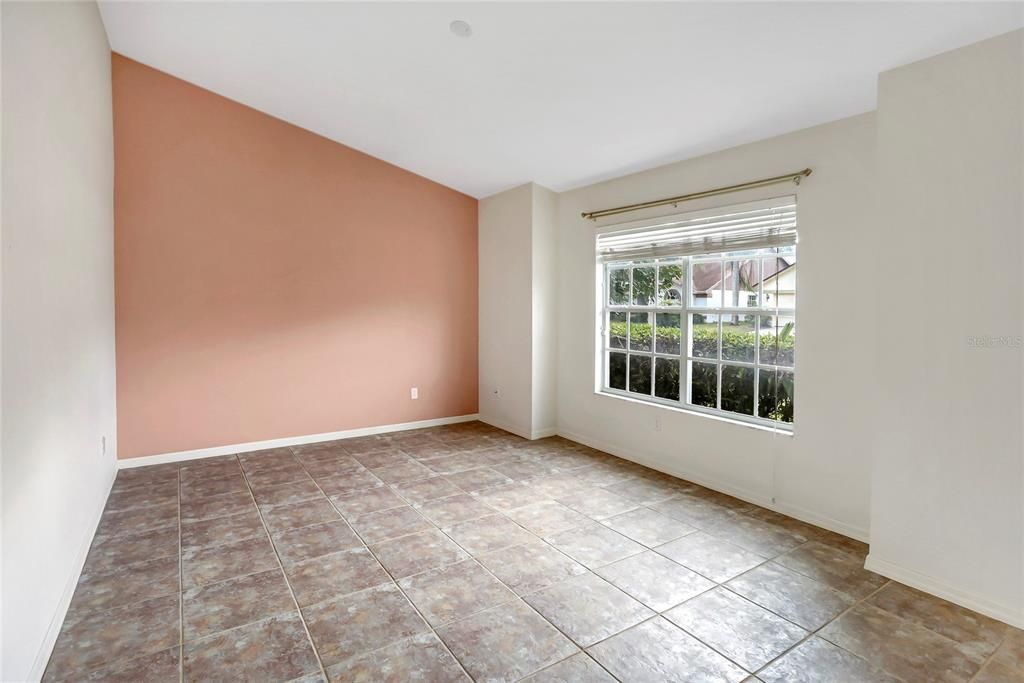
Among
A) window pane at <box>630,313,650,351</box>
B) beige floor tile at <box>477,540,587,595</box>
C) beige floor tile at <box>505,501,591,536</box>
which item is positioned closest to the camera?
beige floor tile at <box>477,540,587,595</box>

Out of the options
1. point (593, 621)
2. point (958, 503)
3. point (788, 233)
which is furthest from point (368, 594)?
point (788, 233)

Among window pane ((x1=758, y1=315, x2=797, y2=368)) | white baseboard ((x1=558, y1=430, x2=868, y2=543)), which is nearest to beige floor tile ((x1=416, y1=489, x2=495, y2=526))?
white baseboard ((x1=558, y1=430, x2=868, y2=543))

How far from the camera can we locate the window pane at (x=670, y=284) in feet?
13.3

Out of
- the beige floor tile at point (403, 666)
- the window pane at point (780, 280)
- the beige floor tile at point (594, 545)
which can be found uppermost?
the window pane at point (780, 280)

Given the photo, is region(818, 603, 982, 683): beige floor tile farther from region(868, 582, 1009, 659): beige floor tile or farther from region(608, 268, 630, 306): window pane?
region(608, 268, 630, 306): window pane

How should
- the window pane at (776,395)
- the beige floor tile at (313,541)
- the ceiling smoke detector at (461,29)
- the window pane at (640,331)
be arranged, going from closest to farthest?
the beige floor tile at (313,541), the ceiling smoke detector at (461,29), the window pane at (776,395), the window pane at (640,331)

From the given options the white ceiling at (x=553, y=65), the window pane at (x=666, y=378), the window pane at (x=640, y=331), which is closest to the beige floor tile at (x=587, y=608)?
the window pane at (x=666, y=378)

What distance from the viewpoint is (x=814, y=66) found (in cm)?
258

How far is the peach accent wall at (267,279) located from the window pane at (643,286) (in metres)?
2.04

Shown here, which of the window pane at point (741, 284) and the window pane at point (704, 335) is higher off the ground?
the window pane at point (741, 284)

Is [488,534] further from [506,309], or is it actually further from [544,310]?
[506,309]

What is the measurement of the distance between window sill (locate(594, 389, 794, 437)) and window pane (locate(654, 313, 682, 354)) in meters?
0.44

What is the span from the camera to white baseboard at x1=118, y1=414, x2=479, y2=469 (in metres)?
4.23

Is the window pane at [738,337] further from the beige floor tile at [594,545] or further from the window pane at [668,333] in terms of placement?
the beige floor tile at [594,545]
